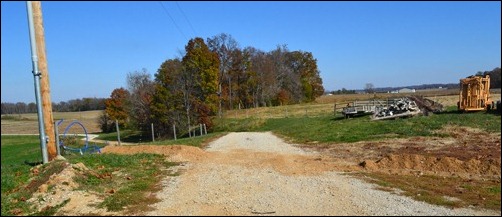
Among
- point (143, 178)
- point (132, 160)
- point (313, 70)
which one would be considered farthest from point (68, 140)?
point (313, 70)

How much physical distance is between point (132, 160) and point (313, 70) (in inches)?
3034

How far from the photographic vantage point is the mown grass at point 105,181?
8.00 metres

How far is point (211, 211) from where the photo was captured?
7.34 metres

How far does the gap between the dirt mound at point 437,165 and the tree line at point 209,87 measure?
3396cm

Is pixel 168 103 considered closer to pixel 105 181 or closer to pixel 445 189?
pixel 105 181

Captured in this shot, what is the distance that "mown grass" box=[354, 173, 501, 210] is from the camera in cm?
848

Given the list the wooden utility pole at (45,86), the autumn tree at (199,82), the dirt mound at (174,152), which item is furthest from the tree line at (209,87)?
the wooden utility pole at (45,86)

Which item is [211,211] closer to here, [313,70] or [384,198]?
[384,198]

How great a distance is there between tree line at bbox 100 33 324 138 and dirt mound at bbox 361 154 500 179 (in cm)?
3396

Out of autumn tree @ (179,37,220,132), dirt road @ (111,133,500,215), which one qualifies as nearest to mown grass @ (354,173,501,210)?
dirt road @ (111,133,500,215)

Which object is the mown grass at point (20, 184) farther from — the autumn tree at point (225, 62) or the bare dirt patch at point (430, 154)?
the autumn tree at point (225, 62)

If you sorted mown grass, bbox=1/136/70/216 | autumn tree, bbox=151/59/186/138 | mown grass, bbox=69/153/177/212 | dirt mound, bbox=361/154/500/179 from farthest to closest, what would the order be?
autumn tree, bbox=151/59/186/138 → dirt mound, bbox=361/154/500/179 → mown grass, bbox=69/153/177/212 → mown grass, bbox=1/136/70/216

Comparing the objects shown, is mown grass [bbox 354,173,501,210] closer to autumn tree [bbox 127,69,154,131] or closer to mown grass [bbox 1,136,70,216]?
mown grass [bbox 1,136,70,216]

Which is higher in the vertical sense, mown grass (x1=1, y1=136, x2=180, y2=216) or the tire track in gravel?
mown grass (x1=1, y1=136, x2=180, y2=216)
